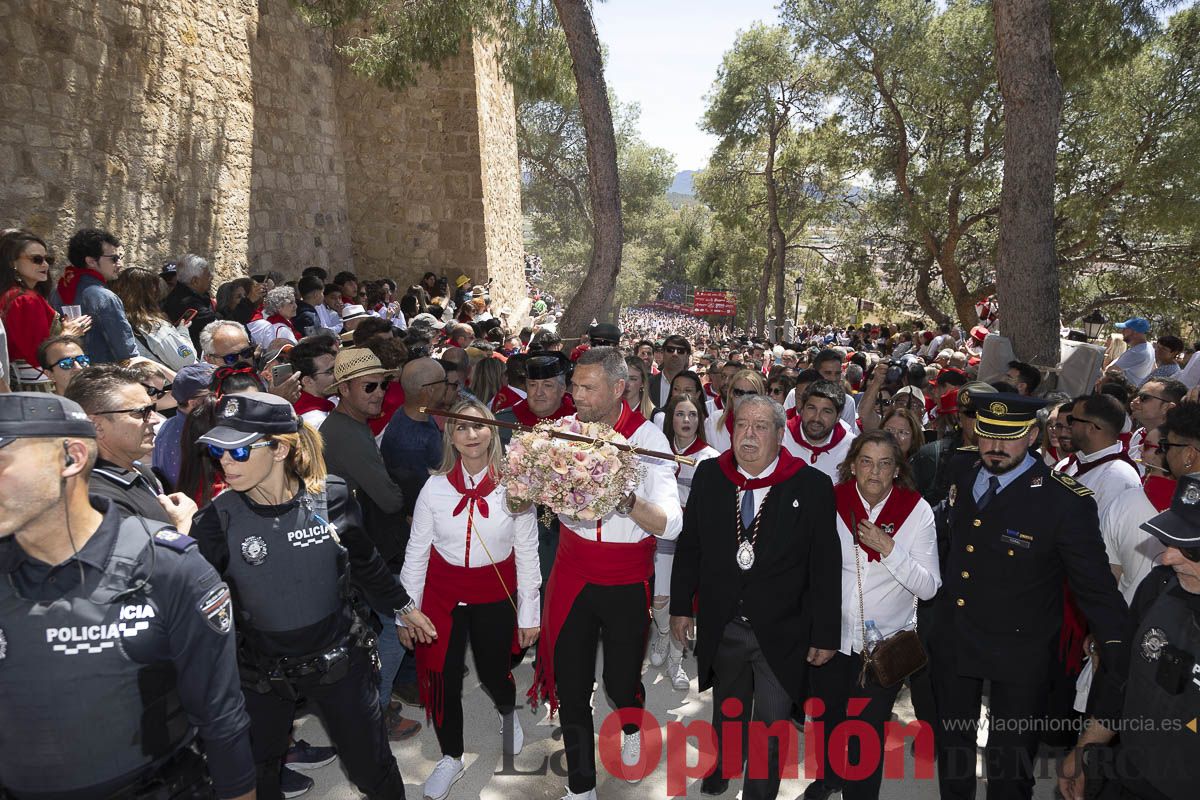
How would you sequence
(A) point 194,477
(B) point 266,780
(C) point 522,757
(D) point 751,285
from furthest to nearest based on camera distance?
1. (D) point 751,285
2. (C) point 522,757
3. (A) point 194,477
4. (B) point 266,780

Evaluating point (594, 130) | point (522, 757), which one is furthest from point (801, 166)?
point (522, 757)

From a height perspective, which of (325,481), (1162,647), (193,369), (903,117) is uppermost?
(903,117)

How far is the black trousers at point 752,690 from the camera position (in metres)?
3.64

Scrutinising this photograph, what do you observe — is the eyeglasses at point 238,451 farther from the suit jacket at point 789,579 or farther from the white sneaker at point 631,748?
the white sneaker at point 631,748

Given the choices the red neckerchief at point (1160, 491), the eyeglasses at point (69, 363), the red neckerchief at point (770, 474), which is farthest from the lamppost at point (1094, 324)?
the eyeglasses at point (69, 363)

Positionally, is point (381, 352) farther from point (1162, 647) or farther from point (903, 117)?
point (903, 117)

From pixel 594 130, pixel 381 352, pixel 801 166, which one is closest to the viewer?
pixel 381 352

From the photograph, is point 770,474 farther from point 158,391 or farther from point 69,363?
point 69,363

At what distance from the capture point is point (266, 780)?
10.5 ft

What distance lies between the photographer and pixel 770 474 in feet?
12.1

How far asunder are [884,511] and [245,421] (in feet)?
9.39

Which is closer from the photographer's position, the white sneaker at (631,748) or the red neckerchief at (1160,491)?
the red neckerchief at (1160,491)

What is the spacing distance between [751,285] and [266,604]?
4710cm

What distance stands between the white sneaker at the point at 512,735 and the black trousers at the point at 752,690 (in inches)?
47.7
